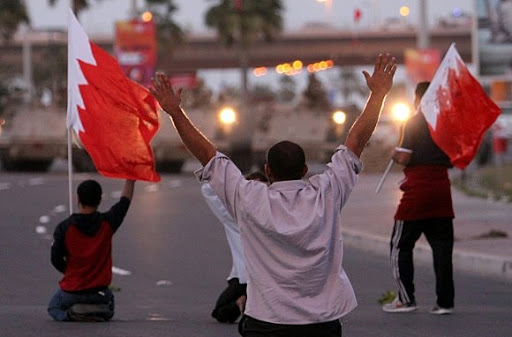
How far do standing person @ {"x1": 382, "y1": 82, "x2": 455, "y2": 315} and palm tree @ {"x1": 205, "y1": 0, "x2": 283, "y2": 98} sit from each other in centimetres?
6781

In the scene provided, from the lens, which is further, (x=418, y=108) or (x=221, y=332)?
(x=418, y=108)

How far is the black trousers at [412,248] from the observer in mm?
12039

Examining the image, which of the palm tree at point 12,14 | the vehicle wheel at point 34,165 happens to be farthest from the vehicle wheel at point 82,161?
the palm tree at point 12,14

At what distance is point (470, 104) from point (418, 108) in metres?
1.16

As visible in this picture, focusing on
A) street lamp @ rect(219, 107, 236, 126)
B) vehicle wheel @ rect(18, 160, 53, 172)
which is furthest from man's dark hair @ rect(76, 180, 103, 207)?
vehicle wheel @ rect(18, 160, 53, 172)

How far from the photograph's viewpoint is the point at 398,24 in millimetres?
104625

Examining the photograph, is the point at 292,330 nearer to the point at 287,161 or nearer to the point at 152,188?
the point at 287,161

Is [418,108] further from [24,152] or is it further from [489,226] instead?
[24,152]

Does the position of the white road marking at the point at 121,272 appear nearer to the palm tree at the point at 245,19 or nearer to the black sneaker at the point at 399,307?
the black sneaker at the point at 399,307

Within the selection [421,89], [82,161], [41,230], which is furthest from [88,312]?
[82,161]

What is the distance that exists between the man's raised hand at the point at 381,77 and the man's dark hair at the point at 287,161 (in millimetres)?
496

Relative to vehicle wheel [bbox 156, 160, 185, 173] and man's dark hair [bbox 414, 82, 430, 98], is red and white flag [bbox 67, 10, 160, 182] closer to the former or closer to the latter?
man's dark hair [bbox 414, 82, 430, 98]

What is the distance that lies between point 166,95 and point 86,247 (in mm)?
4333

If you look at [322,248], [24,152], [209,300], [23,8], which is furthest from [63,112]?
[322,248]
